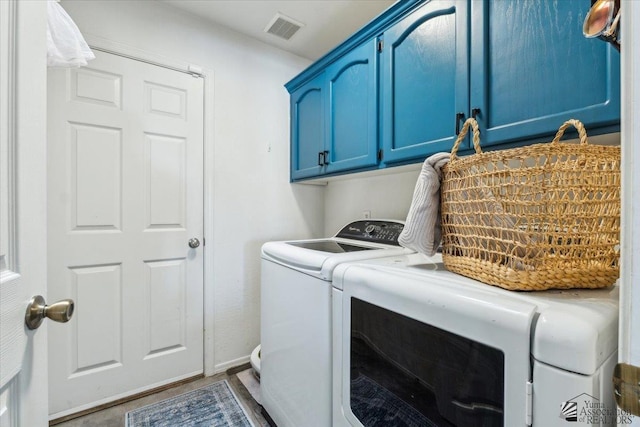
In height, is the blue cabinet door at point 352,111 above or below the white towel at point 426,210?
above

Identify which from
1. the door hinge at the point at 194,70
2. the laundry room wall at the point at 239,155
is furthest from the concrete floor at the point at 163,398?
the door hinge at the point at 194,70

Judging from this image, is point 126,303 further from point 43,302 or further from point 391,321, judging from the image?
point 391,321

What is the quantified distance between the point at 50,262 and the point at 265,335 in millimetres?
1233

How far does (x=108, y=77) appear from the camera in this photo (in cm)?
166

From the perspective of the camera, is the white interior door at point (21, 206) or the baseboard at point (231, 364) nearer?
the white interior door at point (21, 206)

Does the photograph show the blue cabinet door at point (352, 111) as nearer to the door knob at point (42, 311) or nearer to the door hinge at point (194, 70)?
the door hinge at point (194, 70)

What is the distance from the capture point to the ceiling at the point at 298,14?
175 centimetres

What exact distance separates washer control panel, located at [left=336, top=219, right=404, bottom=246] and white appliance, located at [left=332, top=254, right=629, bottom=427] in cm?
60

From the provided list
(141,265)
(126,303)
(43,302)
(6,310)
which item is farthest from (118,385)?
(6,310)

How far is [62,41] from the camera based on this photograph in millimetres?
1109

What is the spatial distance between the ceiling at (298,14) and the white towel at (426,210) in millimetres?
1439

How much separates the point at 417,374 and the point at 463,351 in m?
0.18

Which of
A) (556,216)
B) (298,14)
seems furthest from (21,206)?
(298,14)

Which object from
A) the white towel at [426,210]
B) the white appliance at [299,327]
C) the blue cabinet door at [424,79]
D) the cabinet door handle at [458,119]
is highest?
the blue cabinet door at [424,79]
